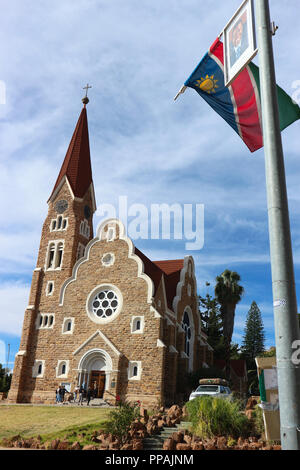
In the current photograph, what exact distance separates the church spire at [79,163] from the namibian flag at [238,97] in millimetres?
28363

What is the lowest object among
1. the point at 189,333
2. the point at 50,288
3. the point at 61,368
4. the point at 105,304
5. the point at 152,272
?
the point at 61,368

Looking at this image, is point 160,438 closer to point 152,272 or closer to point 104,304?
point 104,304

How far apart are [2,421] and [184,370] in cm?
1363

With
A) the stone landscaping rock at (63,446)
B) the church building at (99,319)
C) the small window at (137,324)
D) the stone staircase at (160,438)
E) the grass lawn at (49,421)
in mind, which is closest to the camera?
the stone landscaping rock at (63,446)

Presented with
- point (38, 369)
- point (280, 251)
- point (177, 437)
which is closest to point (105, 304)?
point (38, 369)

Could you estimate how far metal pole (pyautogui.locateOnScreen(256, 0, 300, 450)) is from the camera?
4641 mm

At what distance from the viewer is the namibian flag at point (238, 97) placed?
28.5 feet

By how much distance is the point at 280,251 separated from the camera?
523cm

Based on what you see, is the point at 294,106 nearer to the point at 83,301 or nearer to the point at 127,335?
the point at 127,335

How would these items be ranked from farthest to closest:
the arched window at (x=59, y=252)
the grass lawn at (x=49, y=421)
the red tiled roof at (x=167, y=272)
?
the arched window at (x=59, y=252) < the red tiled roof at (x=167, y=272) < the grass lawn at (x=49, y=421)

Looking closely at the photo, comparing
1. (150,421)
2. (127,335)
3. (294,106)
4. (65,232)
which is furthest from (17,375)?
(294,106)

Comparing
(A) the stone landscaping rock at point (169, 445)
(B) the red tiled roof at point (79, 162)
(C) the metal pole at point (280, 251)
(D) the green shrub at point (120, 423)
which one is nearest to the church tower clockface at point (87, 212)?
(B) the red tiled roof at point (79, 162)

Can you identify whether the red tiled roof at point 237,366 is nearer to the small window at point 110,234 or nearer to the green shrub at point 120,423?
the small window at point 110,234

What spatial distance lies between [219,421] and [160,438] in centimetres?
240
